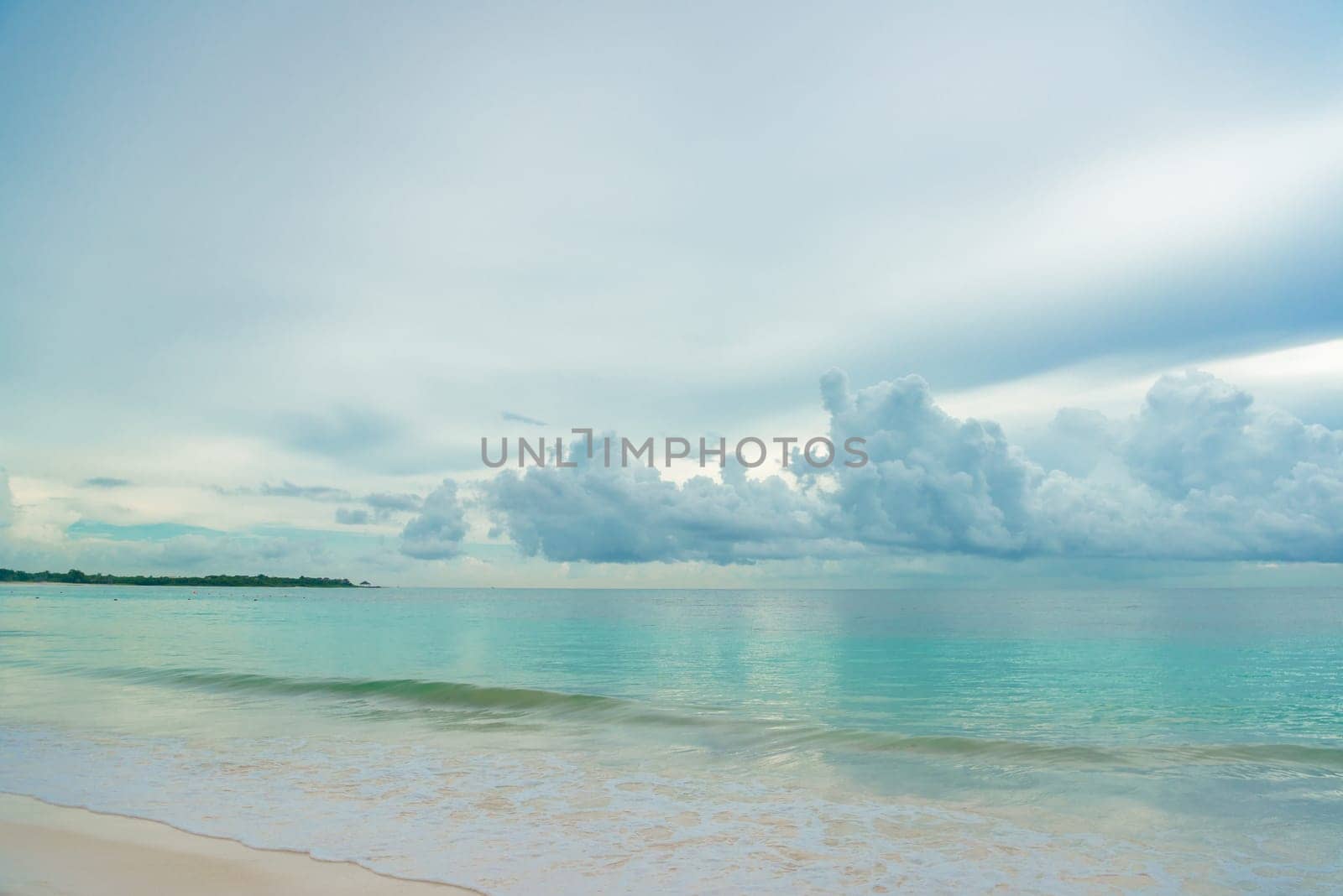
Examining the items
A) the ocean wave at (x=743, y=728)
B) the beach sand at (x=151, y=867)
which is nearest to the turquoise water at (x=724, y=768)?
the ocean wave at (x=743, y=728)

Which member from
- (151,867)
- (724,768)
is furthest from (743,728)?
(151,867)

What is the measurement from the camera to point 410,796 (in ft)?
40.4

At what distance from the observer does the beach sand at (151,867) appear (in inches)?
326

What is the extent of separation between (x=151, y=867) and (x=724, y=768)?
9.23 m

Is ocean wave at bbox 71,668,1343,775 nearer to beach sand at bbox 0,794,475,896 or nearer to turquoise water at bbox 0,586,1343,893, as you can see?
turquoise water at bbox 0,586,1343,893

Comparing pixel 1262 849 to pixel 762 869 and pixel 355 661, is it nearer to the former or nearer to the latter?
pixel 762 869

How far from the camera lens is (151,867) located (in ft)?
29.4

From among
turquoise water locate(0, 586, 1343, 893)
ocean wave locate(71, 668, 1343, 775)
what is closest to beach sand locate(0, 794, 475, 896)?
turquoise water locate(0, 586, 1343, 893)

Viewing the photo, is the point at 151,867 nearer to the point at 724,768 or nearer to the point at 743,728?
the point at 724,768

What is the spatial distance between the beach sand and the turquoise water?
43 centimetres

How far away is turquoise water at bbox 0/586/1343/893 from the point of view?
9586 mm

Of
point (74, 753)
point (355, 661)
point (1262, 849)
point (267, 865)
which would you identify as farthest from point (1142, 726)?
point (355, 661)

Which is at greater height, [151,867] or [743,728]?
[151,867]

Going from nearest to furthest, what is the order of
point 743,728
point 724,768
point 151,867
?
1. point 151,867
2. point 724,768
3. point 743,728
